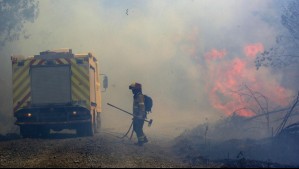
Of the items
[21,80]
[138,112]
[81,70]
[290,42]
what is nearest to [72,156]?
[138,112]

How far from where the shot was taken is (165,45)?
106 ft

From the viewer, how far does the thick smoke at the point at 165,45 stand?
25.2 metres

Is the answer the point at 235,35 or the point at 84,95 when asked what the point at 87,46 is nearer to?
the point at 235,35

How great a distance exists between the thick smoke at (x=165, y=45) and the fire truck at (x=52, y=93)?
10539 mm

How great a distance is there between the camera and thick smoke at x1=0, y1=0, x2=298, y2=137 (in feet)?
82.6

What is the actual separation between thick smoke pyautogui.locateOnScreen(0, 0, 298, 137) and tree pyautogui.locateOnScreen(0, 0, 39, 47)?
3.24m

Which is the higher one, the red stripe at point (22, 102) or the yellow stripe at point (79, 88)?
the yellow stripe at point (79, 88)

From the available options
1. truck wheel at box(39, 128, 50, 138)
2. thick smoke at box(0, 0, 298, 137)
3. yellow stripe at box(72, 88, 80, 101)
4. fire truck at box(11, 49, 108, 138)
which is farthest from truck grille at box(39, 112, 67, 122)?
thick smoke at box(0, 0, 298, 137)

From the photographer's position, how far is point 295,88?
19031mm

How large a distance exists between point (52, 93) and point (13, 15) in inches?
620

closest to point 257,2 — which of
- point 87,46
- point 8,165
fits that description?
point 87,46

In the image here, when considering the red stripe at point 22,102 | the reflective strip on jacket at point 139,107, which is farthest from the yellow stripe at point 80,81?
the reflective strip on jacket at point 139,107

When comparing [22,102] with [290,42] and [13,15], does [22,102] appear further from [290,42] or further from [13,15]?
[13,15]

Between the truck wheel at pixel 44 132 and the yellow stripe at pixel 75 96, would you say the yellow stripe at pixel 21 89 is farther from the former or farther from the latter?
the yellow stripe at pixel 75 96
